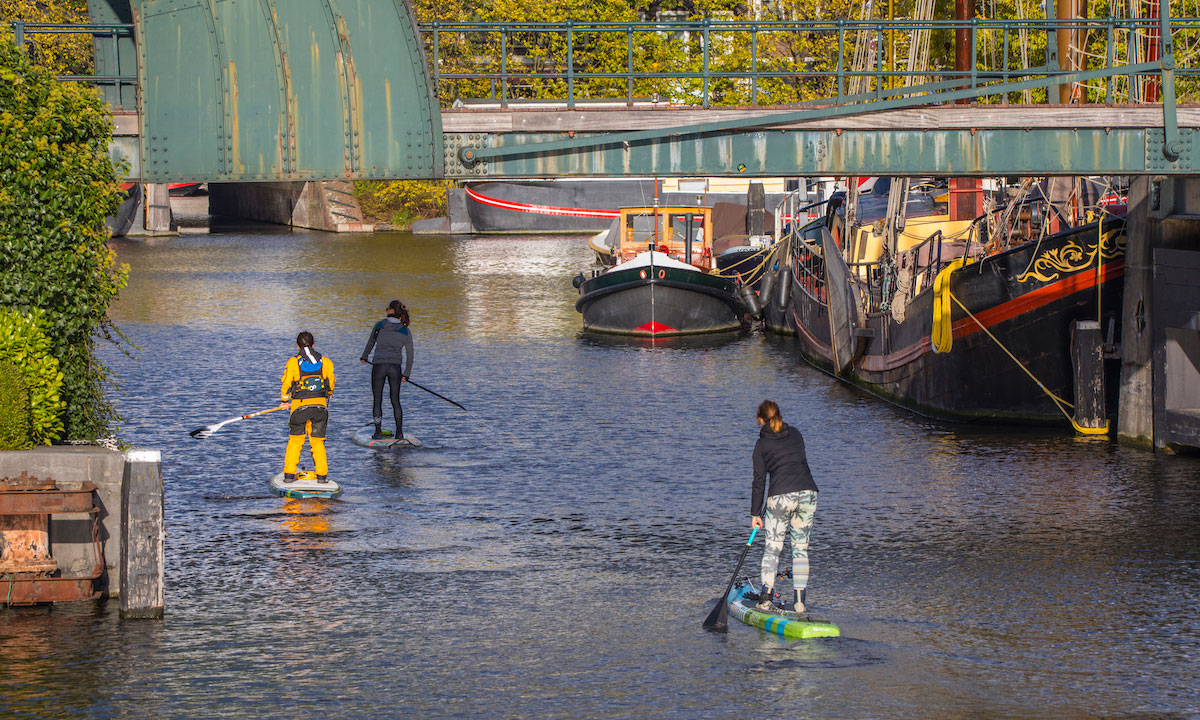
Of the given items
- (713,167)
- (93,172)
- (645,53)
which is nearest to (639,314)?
(713,167)

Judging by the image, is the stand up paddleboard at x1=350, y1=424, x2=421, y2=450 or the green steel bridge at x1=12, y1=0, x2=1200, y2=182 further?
the stand up paddleboard at x1=350, y1=424, x2=421, y2=450

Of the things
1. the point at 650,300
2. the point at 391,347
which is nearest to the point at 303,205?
the point at 650,300

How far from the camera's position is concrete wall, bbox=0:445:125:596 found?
12781 mm

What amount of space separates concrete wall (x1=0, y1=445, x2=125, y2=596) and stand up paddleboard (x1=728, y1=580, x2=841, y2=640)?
545cm

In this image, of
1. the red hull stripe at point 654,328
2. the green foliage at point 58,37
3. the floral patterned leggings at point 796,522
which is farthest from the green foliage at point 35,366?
the green foliage at point 58,37

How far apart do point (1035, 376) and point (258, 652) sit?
1562cm

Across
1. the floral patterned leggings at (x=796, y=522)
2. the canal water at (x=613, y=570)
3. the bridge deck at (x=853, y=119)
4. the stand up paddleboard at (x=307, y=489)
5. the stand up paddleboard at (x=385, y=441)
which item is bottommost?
the canal water at (x=613, y=570)

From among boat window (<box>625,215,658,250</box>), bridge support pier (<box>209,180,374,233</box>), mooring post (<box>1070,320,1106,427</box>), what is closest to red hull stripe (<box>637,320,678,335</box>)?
boat window (<box>625,215,658,250</box>)

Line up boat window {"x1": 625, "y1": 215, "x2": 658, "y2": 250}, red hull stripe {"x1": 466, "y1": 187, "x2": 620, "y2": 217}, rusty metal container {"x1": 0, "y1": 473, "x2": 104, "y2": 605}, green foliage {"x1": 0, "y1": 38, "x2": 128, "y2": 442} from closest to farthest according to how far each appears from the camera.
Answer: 1. rusty metal container {"x1": 0, "y1": 473, "x2": 104, "y2": 605}
2. green foliage {"x1": 0, "y1": 38, "x2": 128, "y2": 442}
3. boat window {"x1": 625, "y1": 215, "x2": 658, "y2": 250}
4. red hull stripe {"x1": 466, "y1": 187, "x2": 620, "y2": 217}

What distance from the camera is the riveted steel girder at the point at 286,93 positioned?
1798cm

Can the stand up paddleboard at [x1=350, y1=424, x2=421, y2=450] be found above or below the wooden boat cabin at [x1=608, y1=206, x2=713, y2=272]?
below

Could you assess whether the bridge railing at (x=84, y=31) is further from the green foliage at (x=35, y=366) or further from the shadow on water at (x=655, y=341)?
the shadow on water at (x=655, y=341)

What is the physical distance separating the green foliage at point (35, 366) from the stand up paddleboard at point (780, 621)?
638cm

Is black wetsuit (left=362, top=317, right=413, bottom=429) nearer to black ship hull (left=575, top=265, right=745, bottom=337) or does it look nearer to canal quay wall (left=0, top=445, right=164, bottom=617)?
canal quay wall (left=0, top=445, right=164, bottom=617)
